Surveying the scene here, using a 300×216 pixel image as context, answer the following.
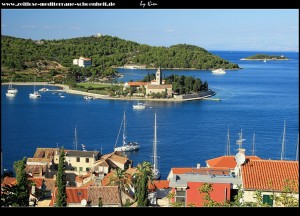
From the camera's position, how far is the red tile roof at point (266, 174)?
3.48m

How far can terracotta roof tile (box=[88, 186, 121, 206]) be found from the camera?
4695 mm

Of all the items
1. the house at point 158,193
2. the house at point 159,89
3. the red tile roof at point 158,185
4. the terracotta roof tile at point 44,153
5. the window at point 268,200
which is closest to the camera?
the window at point 268,200

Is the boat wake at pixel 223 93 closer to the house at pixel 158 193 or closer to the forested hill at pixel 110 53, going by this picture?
the forested hill at pixel 110 53

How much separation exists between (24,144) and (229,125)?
691cm

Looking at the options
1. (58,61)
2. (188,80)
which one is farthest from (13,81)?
(188,80)

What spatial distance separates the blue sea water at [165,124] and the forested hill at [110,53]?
406 inches

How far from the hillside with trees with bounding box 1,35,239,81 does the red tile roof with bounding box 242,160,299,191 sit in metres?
Answer: 25.1

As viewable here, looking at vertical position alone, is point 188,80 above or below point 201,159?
above

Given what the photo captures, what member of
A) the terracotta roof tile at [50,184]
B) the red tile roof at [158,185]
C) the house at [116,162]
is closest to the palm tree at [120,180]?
the red tile roof at [158,185]

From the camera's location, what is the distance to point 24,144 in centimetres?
1214

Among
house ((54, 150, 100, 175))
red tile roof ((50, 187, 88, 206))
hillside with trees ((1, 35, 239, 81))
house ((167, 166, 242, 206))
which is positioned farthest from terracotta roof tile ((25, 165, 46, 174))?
hillside with trees ((1, 35, 239, 81))

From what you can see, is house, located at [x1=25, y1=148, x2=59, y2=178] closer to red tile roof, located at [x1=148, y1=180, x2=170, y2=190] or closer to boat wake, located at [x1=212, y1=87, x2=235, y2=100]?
red tile roof, located at [x1=148, y1=180, x2=170, y2=190]

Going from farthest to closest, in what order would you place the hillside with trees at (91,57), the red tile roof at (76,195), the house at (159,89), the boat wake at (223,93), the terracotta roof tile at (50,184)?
1. the hillside with trees at (91,57)
2. the house at (159,89)
3. the boat wake at (223,93)
4. the terracotta roof tile at (50,184)
5. the red tile roof at (76,195)
